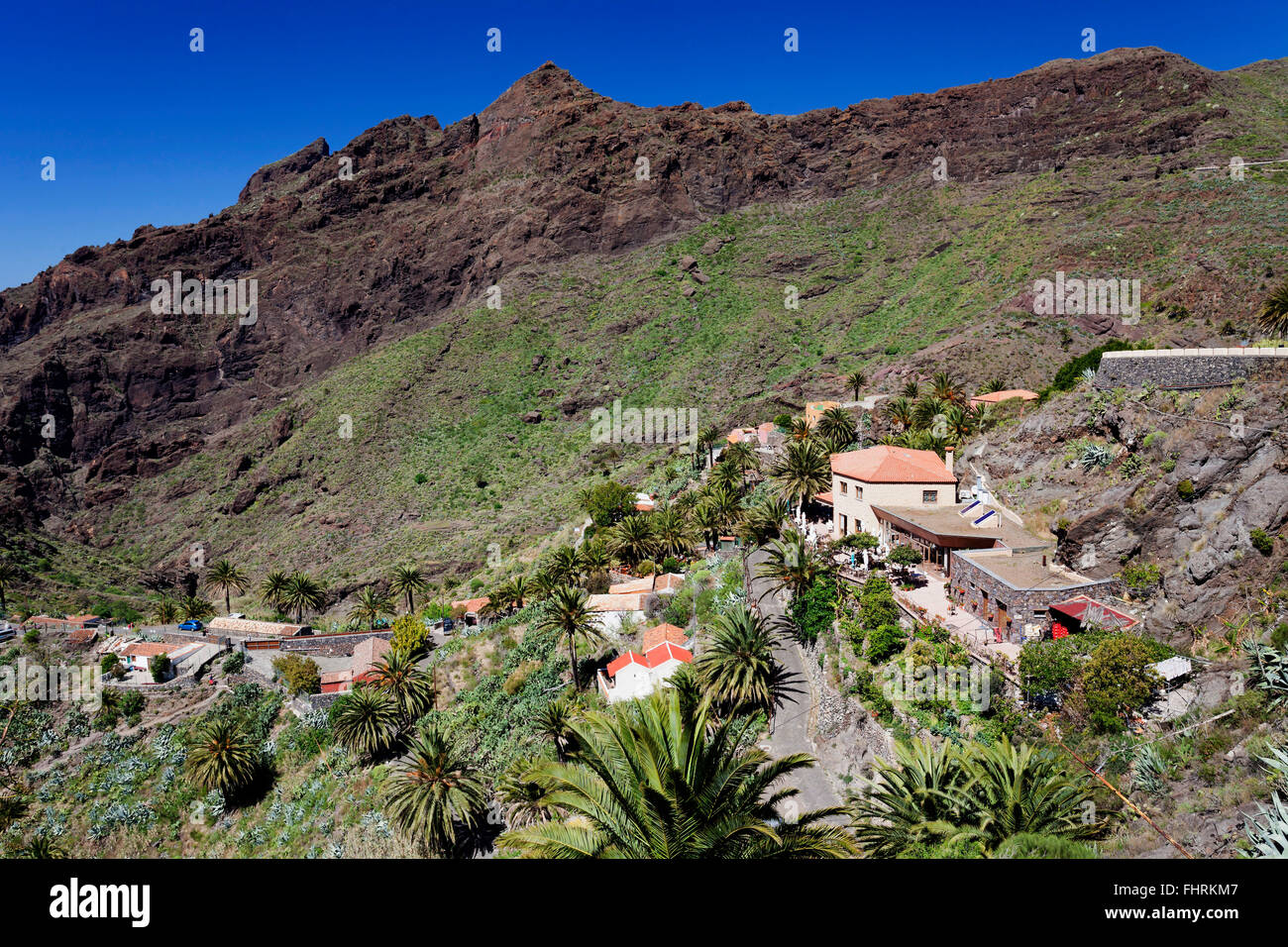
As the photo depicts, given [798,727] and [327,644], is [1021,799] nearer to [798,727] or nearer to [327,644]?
[798,727]

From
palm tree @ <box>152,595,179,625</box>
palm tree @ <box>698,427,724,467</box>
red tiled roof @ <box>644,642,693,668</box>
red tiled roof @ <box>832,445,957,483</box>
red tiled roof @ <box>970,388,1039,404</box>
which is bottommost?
palm tree @ <box>152,595,179,625</box>

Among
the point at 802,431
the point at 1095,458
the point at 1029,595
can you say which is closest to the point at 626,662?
the point at 1029,595

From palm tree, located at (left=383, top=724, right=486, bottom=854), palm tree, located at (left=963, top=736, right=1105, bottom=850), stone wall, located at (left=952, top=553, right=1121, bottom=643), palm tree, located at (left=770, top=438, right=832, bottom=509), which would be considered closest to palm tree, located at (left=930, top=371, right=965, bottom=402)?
palm tree, located at (left=770, top=438, right=832, bottom=509)

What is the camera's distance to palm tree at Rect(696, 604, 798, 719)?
21219mm

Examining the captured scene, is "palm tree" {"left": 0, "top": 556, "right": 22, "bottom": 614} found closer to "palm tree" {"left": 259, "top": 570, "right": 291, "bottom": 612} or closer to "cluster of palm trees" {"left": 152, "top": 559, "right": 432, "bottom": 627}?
"cluster of palm trees" {"left": 152, "top": 559, "right": 432, "bottom": 627}

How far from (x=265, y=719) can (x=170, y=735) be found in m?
5.36

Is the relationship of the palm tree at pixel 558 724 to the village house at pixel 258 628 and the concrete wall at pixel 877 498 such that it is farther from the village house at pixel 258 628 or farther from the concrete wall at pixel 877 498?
the village house at pixel 258 628

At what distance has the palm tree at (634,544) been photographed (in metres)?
41.0

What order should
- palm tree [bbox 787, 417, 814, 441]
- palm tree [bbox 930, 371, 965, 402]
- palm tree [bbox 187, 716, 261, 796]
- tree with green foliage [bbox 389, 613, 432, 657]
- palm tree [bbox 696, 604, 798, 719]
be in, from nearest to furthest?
palm tree [bbox 696, 604, 798, 719]
palm tree [bbox 187, 716, 261, 796]
tree with green foliage [bbox 389, 613, 432, 657]
palm tree [bbox 930, 371, 965, 402]
palm tree [bbox 787, 417, 814, 441]

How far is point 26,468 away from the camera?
9819cm

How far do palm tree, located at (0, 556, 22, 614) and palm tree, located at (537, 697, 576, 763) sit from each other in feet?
175

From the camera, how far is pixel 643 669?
26.9 meters

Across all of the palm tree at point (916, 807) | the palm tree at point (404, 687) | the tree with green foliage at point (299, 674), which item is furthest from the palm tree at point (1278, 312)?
the tree with green foliage at point (299, 674)
